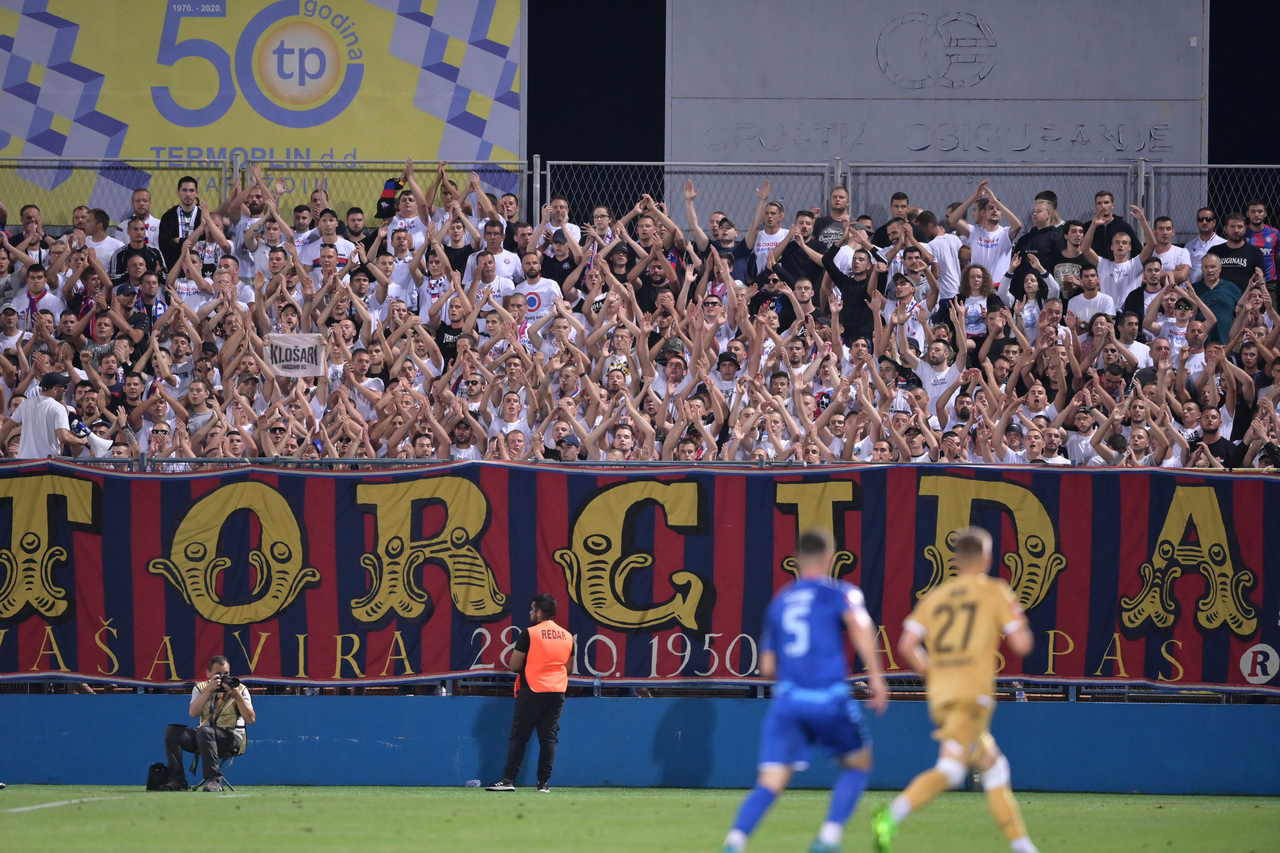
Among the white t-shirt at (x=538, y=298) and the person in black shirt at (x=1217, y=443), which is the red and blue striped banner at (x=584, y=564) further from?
the white t-shirt at (x=538, y=298)

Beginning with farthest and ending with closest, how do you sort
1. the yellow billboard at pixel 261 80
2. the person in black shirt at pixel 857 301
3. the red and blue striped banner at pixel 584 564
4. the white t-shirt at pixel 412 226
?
1. the yellow billboard at pixel 261 80
2. the white t-shirt at pixel 412 226
3. the person in black shirt at pixel 857 301
4. the red and blue striped banner at pixel 584 564

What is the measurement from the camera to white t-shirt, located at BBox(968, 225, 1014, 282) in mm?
18344

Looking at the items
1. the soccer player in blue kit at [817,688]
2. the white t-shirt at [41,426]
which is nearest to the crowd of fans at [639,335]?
the white t-shirt at [41,426]

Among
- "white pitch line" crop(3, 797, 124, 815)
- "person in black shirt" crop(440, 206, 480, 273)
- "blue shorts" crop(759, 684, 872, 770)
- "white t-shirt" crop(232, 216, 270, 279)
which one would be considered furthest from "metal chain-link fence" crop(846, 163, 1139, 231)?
"blue shorts" crop(759, 684, 872, 770)

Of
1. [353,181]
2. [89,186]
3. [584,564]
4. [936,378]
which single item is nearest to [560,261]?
[353,181]

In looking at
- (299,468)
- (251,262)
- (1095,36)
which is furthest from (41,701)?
(1095,36)

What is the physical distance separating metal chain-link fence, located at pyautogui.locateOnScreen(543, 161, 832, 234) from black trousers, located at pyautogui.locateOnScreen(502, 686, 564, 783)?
952 centimetres

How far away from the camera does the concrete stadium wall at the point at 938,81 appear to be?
21.8 m

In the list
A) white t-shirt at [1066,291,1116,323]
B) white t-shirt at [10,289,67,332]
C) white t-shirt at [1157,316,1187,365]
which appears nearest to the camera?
white t-shirt at [1157,316,1187,365]

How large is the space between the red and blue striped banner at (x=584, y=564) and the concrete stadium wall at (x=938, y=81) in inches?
380

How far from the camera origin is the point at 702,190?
21.1 meters

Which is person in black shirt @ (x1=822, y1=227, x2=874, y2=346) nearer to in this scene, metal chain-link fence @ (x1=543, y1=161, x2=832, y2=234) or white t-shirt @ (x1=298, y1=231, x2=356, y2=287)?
metal chain-link fence @ (x1=543, y1=161, x2=832, y2=234)

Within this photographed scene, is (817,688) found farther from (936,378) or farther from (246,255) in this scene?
(246,255)

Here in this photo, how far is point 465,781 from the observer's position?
45.0ft
